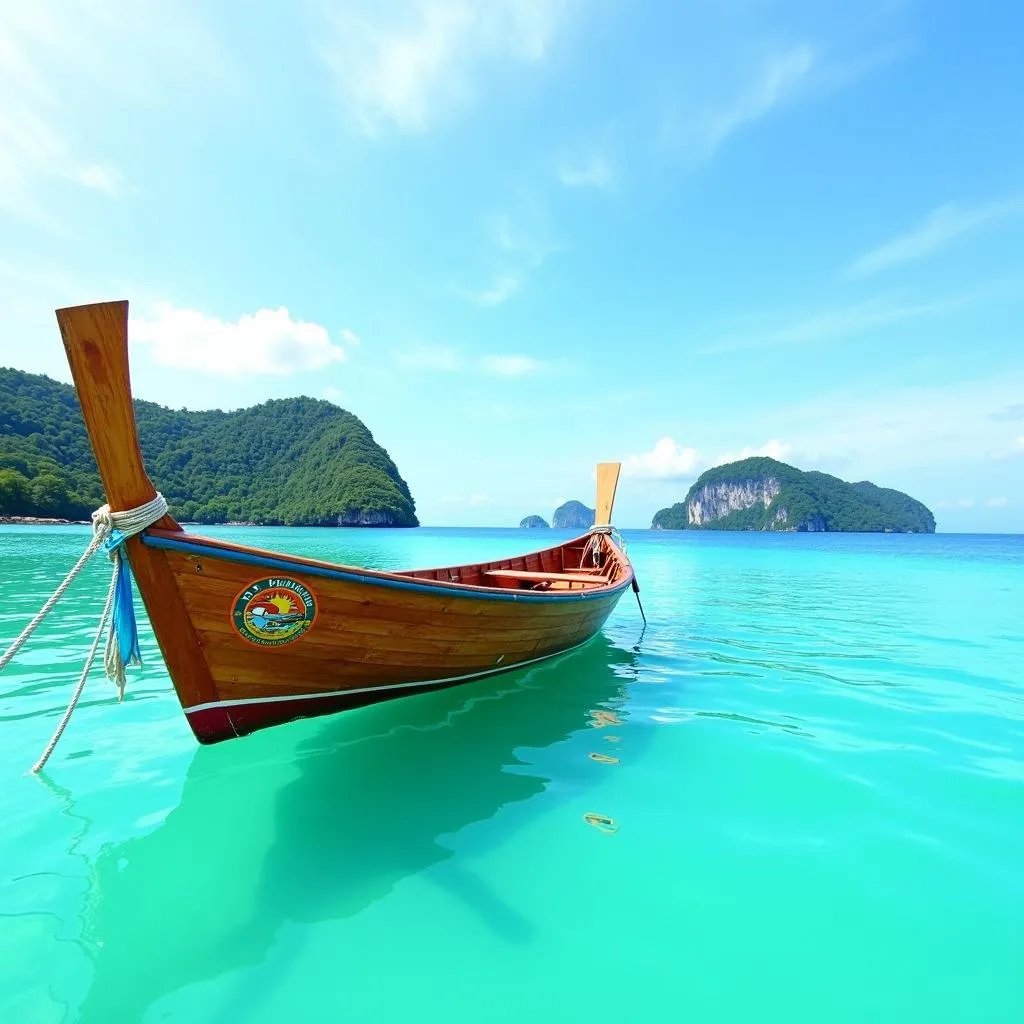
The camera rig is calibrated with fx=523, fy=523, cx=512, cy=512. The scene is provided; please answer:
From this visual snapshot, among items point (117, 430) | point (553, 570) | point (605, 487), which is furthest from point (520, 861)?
point (605, 487)

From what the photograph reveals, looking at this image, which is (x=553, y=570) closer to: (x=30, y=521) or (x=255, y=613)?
(x=255, y=613)

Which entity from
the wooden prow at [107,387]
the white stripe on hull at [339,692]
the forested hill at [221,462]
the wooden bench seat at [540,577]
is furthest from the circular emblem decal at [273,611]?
the forested hill at [221,462]

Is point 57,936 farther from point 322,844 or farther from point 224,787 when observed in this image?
point 224,787

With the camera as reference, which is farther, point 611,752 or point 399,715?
point 399,715

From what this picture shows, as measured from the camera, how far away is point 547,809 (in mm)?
3953

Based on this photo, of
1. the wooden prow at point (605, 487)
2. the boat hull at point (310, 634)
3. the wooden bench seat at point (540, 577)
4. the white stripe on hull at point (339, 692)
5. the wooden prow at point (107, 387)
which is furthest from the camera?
the wooden prow at point (605, 487)

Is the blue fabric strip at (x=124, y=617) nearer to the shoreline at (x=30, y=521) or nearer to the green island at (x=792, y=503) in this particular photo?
the shoreline at (x=30, y=521)

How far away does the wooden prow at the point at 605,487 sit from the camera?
14.3 metres

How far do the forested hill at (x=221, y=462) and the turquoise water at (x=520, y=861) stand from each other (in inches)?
2682

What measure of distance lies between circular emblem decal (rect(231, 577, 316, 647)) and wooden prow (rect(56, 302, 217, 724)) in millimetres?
357

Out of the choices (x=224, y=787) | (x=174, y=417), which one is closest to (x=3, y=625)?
(x=224, y=787)

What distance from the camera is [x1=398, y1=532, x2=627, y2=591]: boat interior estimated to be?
852 cm

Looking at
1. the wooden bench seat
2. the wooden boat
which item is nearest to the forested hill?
the wooden bench seat

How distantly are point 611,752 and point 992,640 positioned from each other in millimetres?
10316
